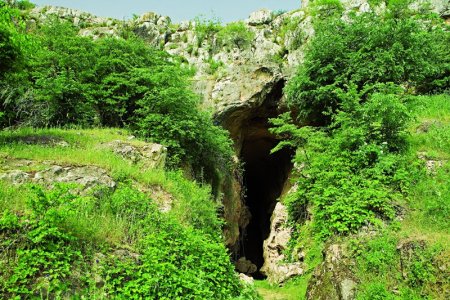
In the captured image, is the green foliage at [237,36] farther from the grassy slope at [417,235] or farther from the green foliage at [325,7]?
the grassy slope at [417,235]

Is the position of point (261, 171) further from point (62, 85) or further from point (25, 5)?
point (25, 5)

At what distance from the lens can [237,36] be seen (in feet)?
102

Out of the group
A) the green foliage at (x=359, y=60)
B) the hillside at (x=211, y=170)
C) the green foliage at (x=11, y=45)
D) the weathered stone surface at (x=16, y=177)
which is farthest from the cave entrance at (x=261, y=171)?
the weathered stone surface at (x=16, y=177)

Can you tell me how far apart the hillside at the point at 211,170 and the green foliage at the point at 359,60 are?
0.08 metres

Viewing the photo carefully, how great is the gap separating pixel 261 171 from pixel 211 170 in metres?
14.1

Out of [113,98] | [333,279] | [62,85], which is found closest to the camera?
[333,279]

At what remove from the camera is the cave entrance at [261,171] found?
859 inches

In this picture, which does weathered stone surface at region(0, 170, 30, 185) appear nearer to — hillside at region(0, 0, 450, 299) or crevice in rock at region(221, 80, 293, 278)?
hillside at region(0, 0, 450, 299)

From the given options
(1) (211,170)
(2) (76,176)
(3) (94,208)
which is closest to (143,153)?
(2) (76,176)

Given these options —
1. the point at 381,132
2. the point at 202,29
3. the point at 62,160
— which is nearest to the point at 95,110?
the point at 62,160

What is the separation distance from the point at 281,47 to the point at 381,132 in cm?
1975

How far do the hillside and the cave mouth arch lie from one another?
0.86 ft

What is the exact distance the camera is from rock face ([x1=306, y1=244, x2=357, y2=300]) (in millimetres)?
6980

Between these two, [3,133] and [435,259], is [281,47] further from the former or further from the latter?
[435,259]
